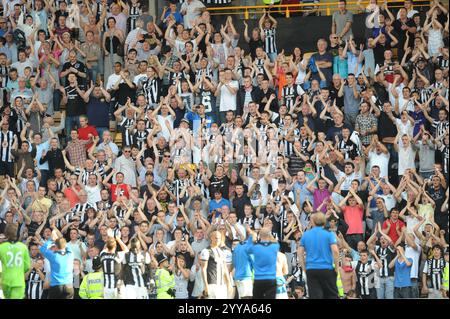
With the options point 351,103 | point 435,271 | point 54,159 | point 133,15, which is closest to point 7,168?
point 54,159

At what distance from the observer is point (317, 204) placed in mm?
21312

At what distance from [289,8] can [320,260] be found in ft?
30.4

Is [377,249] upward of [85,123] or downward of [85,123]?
downward

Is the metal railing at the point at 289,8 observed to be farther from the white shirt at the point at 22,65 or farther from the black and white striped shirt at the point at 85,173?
the black and white striped shirt at the point at 85,173

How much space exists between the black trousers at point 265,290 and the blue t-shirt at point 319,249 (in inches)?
31.7

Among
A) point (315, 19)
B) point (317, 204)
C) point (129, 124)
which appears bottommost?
point (317, 204)

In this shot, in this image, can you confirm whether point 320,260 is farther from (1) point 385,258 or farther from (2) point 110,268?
(1) point 385,258

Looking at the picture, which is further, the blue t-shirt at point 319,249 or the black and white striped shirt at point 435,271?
the black and white striped shirt at point 435,271

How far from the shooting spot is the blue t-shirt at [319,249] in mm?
16750

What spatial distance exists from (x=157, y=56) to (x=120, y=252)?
18.3ft

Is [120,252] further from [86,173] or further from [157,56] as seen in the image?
[157,56]

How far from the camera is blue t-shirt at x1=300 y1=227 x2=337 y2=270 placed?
16.8 m

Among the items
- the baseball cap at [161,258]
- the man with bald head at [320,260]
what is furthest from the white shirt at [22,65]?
the man with bald head at [320,260]

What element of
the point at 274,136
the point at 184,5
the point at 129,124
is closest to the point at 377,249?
the point at 274,136
